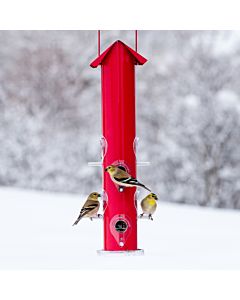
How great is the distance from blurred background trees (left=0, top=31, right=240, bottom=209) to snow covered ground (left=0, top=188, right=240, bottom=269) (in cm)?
116

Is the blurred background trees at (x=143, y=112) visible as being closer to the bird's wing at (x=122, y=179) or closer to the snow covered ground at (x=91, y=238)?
the snow covered ground at (x=91, y=238)

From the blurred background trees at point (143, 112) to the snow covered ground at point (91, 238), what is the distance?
1.16 meters

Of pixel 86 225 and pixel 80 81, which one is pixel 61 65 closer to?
pixel 80 81

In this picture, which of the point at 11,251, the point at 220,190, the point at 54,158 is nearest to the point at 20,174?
the point at 54,158

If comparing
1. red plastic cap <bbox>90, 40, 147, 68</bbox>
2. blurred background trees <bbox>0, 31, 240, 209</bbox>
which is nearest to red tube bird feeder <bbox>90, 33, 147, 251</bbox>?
red plastic cap <bbox>90, 40, 147, 68</bbox>

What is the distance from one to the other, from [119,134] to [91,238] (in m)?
2.20

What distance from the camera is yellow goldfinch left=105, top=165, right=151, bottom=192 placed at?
3.49m

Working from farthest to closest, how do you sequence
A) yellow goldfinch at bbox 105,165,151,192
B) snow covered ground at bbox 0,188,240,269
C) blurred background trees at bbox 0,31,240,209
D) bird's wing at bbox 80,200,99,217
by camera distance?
blurred background trees at bbox 0,31,240,209 < snow covered ground at bbox 0,188,240,269 < bird's wing at bbox 80,200,99,217 < yellow goldfinch at bbox 105,165,151,192

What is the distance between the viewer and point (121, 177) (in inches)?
138

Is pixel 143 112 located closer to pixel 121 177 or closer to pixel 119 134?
pixel 119 134

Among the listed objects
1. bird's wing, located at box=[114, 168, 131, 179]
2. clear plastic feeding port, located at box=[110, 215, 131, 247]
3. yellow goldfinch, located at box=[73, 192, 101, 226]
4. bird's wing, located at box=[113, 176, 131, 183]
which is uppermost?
bird's wing, located at box=[114, 168, 131, 179]

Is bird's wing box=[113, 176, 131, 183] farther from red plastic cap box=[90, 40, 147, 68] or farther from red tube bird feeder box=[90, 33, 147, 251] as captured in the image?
red plastic cap box=[90, 40, 147, 68]

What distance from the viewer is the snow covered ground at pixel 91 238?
389 cm

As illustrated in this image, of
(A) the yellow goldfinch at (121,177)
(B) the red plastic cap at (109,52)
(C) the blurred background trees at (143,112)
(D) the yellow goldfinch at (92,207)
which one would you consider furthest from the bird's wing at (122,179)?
(C) the blurred background trees at (143,112)
